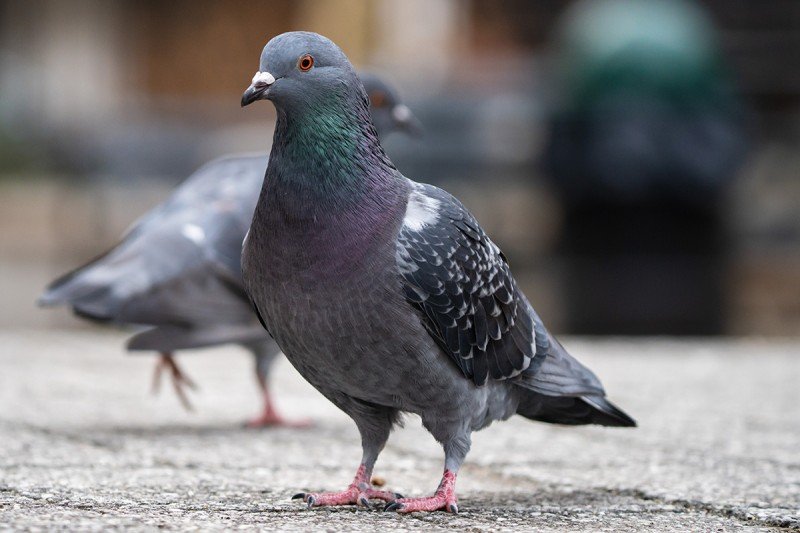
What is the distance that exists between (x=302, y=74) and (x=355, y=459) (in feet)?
4.96

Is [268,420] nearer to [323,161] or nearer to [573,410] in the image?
[573,410]

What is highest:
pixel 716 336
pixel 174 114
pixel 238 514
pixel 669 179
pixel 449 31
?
pixel 449 31

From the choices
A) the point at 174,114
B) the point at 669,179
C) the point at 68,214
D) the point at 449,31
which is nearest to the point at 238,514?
the point at 669,179

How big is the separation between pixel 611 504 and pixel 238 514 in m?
1.00

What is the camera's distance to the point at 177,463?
394 centimetres

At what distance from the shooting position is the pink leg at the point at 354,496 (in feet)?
10.7

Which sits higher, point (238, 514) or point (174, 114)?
point (174, 114)

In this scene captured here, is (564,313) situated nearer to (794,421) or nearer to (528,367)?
(794,421)

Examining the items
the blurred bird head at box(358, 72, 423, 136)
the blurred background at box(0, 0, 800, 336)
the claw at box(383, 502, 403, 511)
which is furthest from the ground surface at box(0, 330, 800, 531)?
the blurred background at box(0, 0, 800, 336)

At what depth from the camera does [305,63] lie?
124 inches

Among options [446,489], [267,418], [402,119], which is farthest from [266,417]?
[446,489]

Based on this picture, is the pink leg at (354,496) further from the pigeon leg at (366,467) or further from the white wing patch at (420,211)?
the white wing patch at (420,211)

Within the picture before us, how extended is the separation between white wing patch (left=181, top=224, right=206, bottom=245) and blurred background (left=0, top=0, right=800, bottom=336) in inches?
198

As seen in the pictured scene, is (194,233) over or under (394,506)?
over
